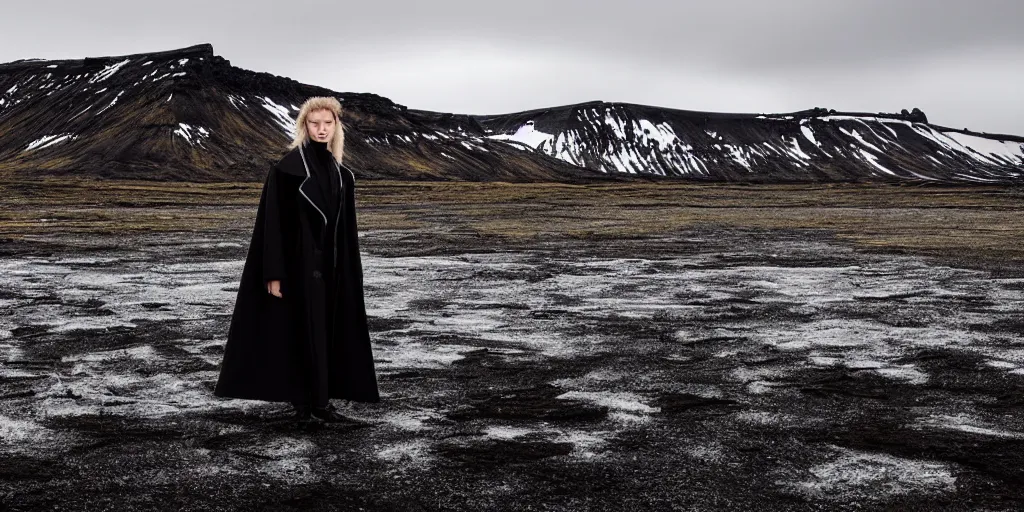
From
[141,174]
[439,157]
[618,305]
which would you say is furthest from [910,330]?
[439,157]

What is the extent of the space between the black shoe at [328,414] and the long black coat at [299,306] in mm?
100

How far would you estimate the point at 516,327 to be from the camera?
379 inches

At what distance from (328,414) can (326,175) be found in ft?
4.39

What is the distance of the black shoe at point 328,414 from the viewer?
5.57 meters

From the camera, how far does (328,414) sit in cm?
565

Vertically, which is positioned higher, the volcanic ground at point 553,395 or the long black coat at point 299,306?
the long black coat at point 299,306

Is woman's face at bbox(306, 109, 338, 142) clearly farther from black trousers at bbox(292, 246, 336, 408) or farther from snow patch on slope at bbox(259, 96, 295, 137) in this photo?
snow patch on slope at bbox(259, 96, 295, 137)

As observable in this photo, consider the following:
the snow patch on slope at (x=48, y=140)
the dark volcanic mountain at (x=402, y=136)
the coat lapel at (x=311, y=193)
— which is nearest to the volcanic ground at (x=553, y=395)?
the coat lapel at (x=311, y=193)

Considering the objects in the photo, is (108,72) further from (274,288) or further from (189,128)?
(274,288)

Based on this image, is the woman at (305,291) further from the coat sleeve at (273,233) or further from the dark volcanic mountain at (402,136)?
the dark volcanic mountain at (402,136)

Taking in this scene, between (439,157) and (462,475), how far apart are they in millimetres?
115138

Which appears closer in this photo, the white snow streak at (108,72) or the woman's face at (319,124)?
the woman's face at (319,124)

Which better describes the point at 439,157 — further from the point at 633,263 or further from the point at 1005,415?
the point at 1005,415

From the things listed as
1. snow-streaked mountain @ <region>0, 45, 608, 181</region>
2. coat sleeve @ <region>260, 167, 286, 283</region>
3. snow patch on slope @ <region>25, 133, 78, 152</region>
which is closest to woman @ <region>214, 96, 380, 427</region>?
coat sleeve @ <region>260, 167, 286, 283</region>
